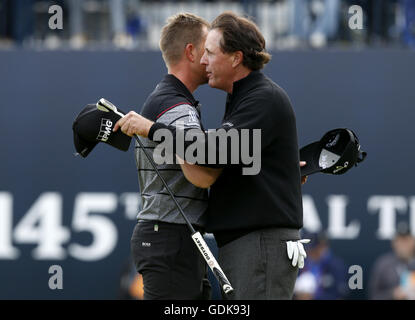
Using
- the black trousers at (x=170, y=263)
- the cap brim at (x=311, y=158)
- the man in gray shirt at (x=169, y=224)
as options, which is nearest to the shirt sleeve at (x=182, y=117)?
the man in gray shirt at (x=169, y=224)

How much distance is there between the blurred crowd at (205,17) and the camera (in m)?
10.3

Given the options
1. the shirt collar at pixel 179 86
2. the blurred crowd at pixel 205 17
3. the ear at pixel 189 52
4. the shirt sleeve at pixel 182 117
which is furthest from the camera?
the blurred crowd at pixel 205 17

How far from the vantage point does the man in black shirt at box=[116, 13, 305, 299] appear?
4.36 meters

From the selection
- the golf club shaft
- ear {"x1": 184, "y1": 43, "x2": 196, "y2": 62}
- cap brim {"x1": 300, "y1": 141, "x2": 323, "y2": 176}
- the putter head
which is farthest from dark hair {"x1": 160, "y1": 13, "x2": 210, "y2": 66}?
cap brim {"x1": 300, "y1": 141, "x2": 323, "y2": 176}

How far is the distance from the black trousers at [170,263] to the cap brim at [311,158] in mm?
887

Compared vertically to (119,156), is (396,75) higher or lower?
higher

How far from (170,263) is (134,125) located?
804mm

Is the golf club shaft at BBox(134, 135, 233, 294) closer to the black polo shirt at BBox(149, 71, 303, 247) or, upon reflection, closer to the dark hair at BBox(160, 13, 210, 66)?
the black polo shirt at BBox(149, 71, 303, 247)

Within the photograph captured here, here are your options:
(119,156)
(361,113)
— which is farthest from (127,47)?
(361,113)

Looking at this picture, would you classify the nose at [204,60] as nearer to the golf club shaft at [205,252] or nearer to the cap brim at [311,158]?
the golf club shaft at [205,252]

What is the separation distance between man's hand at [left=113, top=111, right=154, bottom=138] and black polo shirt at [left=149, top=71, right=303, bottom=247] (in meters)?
0.04

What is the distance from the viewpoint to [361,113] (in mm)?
9250
